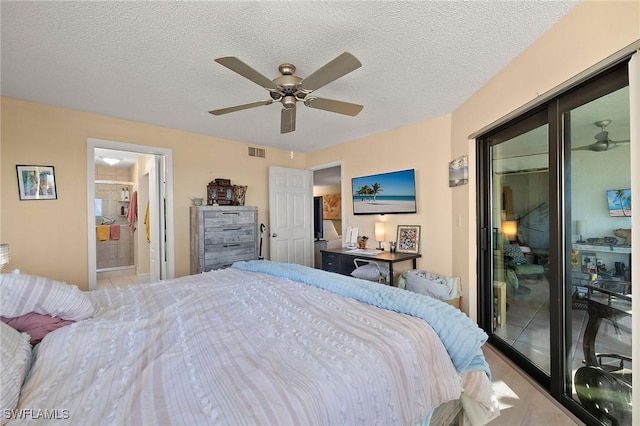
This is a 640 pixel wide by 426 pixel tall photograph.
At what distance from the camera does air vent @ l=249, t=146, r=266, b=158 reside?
453 cm

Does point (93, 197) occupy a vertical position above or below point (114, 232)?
above

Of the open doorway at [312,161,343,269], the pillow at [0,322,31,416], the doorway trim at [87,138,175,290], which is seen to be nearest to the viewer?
the pillow at [0,322,31,416]

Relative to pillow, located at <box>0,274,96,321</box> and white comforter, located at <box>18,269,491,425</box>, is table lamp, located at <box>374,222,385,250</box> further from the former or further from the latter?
pillow, located at <box>0,274,96,321</box>

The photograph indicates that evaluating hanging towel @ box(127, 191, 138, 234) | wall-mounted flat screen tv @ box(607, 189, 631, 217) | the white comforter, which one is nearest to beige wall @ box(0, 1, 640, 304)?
wall-mounted flat screen tv @ box(607, 189, 631, 217)

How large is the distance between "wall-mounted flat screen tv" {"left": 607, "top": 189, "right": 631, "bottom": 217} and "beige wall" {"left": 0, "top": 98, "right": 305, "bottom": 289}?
432cm

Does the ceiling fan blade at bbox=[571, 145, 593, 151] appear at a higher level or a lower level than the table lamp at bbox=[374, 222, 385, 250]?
higher

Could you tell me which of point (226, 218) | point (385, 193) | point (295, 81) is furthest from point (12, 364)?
point (385, 193)

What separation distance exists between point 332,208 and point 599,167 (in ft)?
19.5

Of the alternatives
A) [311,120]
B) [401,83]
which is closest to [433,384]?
[401,83]

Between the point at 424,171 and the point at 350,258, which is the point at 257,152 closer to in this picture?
the point at 350,258

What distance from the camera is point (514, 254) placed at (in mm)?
2410

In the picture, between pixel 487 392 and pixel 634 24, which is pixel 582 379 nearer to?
pixel 487 392

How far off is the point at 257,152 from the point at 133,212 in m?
3.45

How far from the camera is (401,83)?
2.46 meters
